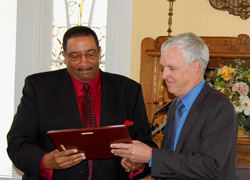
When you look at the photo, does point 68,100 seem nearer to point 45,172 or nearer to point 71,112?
point 71,112

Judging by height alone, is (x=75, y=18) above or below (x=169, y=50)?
above

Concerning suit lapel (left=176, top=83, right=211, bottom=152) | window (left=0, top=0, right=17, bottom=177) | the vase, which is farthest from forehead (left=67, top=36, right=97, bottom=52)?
window (left=0, top=0, right=17, bottom=177)

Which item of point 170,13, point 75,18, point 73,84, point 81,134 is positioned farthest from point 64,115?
point 75,18

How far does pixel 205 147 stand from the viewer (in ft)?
5.80

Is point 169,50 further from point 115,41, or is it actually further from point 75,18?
point 75,18

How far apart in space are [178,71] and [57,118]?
0.77 meters

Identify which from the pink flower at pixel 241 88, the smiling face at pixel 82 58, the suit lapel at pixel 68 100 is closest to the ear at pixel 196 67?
the smiling face at pixel 82 58

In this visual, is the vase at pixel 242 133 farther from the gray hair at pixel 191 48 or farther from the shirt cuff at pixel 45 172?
the shirt cuff at pixel 45 172

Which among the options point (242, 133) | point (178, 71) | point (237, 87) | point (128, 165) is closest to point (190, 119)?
point (178, 71)

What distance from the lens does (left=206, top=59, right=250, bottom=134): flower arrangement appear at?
323 cm

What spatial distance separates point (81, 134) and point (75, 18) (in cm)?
289

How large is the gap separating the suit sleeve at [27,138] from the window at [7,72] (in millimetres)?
2292

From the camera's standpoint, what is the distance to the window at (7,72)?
434cm

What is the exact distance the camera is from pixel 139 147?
188cm
